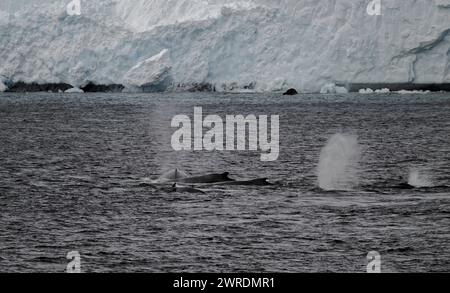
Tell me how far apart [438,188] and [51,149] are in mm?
21660

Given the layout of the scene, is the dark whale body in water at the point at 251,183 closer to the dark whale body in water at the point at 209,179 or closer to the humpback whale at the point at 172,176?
the dark whale body in water at the point at 209,179

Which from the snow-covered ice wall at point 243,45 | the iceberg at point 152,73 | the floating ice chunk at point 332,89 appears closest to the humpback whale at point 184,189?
the snow-covered ice wall at point 243,45

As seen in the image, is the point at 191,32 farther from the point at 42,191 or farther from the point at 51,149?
the point at 42,191

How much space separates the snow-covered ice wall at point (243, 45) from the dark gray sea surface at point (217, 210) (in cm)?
3327

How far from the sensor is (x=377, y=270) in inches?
626

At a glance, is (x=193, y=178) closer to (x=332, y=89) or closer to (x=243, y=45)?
(x=243, y=45)

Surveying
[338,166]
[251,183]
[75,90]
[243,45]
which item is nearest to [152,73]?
[243,45]

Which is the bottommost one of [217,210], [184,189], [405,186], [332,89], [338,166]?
[217,210]

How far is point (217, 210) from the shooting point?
2420 cm

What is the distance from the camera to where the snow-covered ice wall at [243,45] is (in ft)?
272

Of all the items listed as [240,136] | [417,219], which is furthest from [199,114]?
[417,219]

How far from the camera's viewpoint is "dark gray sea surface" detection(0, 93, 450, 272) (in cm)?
1838

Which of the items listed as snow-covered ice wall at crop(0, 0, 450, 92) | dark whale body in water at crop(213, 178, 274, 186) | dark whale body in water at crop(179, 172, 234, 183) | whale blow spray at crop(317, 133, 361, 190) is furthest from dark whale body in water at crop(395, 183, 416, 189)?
snow-covered ice wall at crop(0, 0, 450, 92)

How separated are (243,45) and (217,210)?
64541mm
